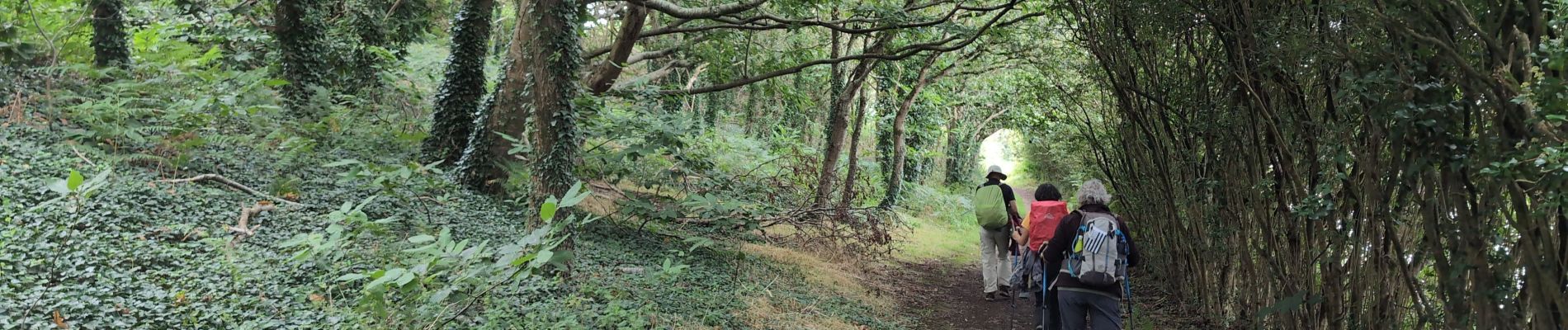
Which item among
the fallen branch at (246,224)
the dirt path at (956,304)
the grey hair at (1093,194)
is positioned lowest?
the dirt path at (956,304)

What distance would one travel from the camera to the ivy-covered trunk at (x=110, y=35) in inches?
352

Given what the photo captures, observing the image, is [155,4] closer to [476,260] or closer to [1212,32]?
[476,260]

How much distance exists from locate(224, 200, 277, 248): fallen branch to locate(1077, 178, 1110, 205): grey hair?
552cm

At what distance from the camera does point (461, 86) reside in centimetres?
962

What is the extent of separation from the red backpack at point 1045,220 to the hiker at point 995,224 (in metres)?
1.75

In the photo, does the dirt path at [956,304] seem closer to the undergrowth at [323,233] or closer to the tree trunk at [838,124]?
the undergrowth at [323,233]

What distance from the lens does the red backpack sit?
18.5 feet

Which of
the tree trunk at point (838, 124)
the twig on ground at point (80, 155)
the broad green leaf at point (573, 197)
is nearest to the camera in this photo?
the broad green leaf at point (573, 197)

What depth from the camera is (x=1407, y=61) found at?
2682 millimetres

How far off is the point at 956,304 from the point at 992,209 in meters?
1.15

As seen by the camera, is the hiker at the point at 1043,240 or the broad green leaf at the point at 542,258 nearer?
the broad green leaf at the point at 542,258

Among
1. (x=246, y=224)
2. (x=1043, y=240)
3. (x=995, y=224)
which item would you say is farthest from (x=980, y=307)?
(x=246, y=224)

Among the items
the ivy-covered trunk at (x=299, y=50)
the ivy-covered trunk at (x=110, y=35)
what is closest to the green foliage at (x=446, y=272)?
the ivy-covered trunk at (x=299, y=50)

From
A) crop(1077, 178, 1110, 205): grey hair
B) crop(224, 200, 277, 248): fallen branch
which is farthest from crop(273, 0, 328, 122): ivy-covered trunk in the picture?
crop(1077, 178, 1110, 205): grey hair
